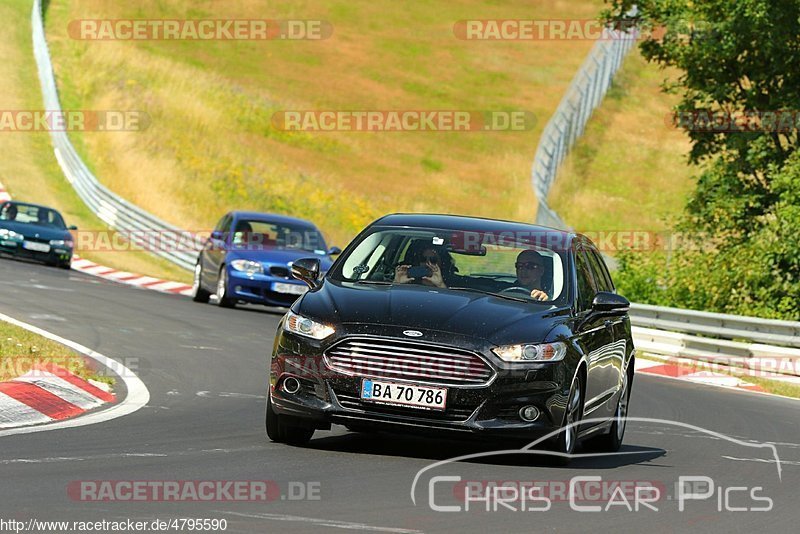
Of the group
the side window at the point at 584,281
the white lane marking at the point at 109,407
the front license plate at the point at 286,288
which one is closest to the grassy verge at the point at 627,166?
the front license plate at the point at 286,288

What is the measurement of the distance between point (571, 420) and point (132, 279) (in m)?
21.6

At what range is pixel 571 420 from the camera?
10148 millimetres

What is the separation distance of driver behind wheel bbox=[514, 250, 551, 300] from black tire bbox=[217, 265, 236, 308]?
1425cm

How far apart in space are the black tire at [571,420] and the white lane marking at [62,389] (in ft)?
12.2

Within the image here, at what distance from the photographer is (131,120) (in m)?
54.1

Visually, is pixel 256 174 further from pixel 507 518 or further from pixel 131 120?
pixel 507 518

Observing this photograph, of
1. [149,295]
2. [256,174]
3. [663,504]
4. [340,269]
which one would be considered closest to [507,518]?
[663,504]

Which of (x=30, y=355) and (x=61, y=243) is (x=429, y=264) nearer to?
(x=30, y=355)

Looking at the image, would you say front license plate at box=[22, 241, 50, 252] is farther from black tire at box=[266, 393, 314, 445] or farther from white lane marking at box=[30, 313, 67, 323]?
black tire at box=[266, 393, 314, 445]

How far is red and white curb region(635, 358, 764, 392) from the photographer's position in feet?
67.3

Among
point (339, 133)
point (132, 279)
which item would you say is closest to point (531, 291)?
point (132, 279)

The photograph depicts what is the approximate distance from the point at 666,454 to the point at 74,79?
158 ft

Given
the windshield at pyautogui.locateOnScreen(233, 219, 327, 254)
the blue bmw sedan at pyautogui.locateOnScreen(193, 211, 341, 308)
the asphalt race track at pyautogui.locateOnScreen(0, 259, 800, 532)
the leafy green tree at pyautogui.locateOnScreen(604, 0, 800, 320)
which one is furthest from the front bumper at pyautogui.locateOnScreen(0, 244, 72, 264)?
the asphalt race track at pyautogui.locateOnScreen(0, 259, 800, 532)

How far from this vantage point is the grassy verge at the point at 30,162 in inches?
1432
